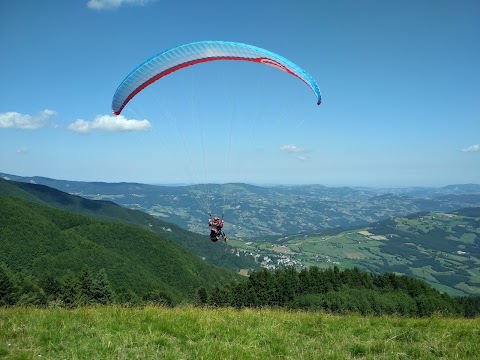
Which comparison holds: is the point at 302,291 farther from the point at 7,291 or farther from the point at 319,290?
the point at 7,291

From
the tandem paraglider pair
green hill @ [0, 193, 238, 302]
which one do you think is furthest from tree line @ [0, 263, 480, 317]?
green hill @ [0, 193, 238, 302]

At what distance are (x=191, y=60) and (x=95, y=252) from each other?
5466 inches

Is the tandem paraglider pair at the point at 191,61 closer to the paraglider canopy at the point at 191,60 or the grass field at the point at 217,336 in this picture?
the paraglider canopy at the point at 191,60

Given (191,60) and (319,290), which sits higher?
(191,60)

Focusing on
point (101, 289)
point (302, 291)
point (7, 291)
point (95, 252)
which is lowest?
point (95, 252)

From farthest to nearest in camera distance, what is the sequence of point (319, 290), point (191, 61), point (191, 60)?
point (319, 290), point (191, 61), point (191, 60)

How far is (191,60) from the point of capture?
15.6 m

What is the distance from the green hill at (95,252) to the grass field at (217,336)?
105 m

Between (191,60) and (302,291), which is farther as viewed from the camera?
(302,291)

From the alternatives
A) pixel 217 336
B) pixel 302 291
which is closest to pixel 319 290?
pixel 302 291

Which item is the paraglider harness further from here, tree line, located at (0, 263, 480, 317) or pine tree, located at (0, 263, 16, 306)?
pine tree, located at (0, 263, 16, 306)

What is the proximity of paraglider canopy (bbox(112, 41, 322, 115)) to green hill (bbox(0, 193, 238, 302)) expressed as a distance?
9999 centimetres

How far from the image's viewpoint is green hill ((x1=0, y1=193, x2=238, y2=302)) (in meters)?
124

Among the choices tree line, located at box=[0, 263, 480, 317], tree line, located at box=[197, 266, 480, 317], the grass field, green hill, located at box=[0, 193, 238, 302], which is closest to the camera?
the grass field
